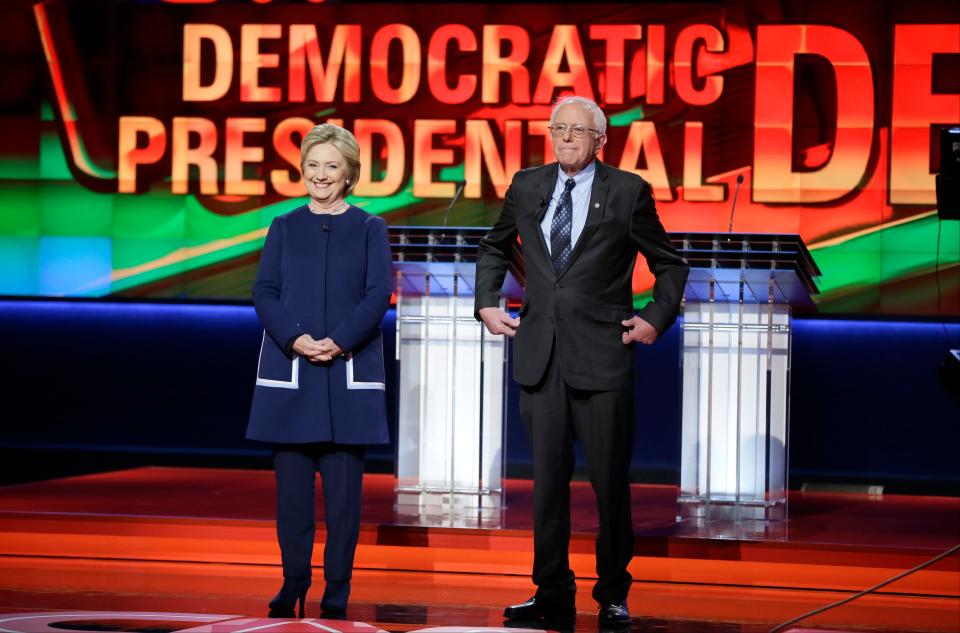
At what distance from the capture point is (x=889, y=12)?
666cm

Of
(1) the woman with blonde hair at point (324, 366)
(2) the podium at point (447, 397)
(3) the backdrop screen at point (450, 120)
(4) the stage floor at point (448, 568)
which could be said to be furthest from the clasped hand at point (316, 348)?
(3) the backdrop screen at point (450, 120)

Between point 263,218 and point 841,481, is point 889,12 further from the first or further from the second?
point 263,218

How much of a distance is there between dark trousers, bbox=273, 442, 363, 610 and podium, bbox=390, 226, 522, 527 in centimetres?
129

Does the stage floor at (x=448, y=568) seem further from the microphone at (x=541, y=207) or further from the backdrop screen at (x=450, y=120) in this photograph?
the backdrop screen at (x=450, y=120)

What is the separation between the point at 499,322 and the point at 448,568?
3.80ft

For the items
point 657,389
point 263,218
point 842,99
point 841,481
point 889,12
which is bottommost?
point 841,481

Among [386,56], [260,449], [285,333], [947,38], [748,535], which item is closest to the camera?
[285,333]

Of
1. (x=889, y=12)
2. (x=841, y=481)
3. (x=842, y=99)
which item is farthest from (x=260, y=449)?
(x=889, y=12)

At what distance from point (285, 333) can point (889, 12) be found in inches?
185

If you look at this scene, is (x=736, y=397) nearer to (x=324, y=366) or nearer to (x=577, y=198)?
(x=577, y=198)

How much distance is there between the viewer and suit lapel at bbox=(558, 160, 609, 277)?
3240 mm

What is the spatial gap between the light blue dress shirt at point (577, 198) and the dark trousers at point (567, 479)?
35 centimetres

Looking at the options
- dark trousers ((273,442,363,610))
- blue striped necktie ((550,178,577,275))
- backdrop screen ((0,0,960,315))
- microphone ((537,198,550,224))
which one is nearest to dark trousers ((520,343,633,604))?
blue striped necktie ((550,178,577,275))

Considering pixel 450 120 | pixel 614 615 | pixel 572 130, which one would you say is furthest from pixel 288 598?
pixel 450 120
